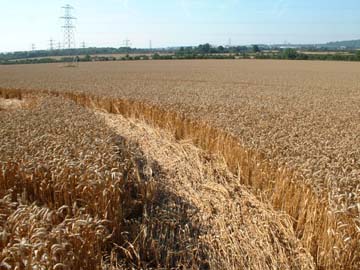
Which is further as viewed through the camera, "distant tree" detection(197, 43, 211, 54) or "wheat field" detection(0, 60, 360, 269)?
"distant tree" detection(197, 43, 211, 54)

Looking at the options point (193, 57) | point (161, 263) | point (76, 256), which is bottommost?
point (161, 263)

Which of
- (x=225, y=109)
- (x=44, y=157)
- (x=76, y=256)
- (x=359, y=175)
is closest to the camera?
(x=76, y=256)

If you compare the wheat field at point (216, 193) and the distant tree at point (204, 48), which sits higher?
the distant tree at point (204, 48)

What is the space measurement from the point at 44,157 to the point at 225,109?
775 centimetres

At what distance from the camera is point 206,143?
26.9ft

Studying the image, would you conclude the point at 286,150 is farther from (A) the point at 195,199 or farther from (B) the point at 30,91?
(B) the point at 30,91

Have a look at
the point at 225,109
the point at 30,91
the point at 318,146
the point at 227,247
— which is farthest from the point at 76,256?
the point at 30,91

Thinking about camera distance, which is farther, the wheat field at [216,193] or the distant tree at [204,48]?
the distant tree at [204,48]

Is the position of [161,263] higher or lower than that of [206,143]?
lower

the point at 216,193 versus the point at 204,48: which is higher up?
the point at 204,48

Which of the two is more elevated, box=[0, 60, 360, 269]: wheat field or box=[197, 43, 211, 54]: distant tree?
box=[197, 43, 211, 54]: distant tree

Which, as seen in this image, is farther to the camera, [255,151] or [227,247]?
[255,151]

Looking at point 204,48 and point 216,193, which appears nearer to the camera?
point 216,193

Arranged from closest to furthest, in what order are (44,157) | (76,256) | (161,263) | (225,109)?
(76,256), (161,263), (44,157), (225,109)
